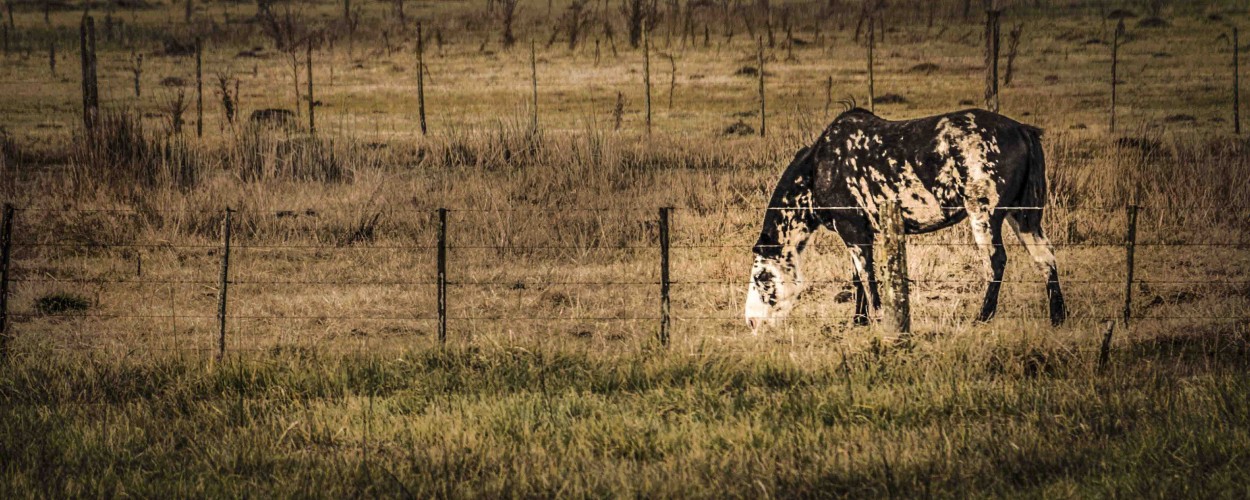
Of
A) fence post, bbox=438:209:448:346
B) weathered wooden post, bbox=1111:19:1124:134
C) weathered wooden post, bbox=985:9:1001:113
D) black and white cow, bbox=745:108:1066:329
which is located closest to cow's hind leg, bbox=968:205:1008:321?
black and white cow, bbox=745:108:1066:329

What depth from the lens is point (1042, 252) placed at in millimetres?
9523

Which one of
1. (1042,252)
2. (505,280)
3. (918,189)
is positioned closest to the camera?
(1042,252)

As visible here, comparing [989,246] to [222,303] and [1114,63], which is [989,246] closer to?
[222,303]

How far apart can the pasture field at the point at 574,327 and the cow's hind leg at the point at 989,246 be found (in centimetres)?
17

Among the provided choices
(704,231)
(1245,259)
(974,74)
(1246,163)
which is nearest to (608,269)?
(704,231)

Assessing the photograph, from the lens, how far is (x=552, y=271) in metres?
11.8

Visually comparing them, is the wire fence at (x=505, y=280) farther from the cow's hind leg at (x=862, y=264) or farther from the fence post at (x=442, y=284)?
the cow's hind leg at (x=862, y=264)

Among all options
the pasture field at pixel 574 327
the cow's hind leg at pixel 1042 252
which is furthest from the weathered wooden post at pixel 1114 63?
the cow's hind leg at pixel 1042 252

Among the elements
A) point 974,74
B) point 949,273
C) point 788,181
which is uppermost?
point 974,74

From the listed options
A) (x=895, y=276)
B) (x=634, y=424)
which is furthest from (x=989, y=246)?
(x=634, y=424)

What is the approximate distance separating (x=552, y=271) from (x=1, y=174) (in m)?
8.29

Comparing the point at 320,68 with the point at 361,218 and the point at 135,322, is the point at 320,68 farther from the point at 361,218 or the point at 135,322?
the point at 135,322

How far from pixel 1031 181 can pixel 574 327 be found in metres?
3.62

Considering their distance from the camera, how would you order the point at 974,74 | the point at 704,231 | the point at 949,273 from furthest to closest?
the point at 974,74
the point at 704,231
the point at 949,273
